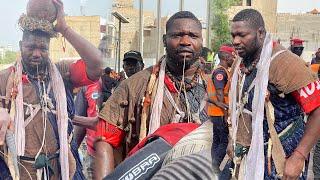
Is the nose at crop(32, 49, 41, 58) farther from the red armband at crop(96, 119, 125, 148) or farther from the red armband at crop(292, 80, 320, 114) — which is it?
the red armband at crop(292, 80, 320, 114)

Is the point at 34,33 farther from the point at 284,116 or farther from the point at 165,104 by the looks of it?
the point at 284,116

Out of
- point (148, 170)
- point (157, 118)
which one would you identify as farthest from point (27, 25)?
point (148, 170)

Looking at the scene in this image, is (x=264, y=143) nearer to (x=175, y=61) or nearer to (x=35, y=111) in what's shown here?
(x=175, y=61)

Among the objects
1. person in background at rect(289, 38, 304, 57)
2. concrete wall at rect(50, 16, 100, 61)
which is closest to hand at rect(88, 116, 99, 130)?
concrete wall at rect(50, 16, 100, 61)

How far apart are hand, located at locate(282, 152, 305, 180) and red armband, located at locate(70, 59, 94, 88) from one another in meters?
1.19

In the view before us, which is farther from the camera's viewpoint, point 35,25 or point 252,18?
point 252,18

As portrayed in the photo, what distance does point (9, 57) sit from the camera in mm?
3225

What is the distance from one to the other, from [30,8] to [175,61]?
0.92 m

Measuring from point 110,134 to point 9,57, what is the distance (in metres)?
0.72

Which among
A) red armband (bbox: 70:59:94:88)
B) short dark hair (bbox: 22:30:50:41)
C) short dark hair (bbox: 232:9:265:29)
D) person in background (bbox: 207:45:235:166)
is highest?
short dark hair (bbox: 232:9:265:29)

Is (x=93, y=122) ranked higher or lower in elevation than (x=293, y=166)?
higher

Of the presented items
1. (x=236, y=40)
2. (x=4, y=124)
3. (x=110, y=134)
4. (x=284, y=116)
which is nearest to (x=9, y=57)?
(x=4, y=124)

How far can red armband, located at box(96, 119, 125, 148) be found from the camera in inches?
140

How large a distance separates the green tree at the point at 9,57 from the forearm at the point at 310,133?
1.64m
